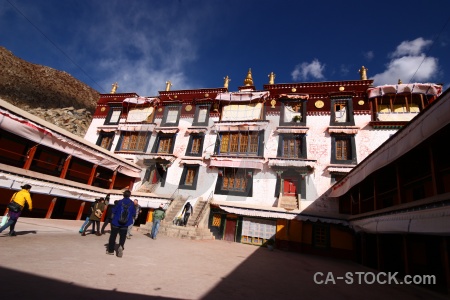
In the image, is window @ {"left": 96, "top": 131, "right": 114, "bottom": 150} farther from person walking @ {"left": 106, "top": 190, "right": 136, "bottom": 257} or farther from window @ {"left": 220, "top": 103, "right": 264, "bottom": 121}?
person walking @ {"left": 106, "top": 190, "right": 136, "bottom": 257}

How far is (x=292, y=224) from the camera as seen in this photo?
14797mm

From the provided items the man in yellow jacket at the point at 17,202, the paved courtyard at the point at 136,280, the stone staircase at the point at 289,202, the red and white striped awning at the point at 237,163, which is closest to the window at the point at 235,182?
the red and white striped awning at the point at 237,163

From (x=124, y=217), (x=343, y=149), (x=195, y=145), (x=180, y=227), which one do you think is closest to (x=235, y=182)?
(x=195, y=145)

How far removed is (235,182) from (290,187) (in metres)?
4.15

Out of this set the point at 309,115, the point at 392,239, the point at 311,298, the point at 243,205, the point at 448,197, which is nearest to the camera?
the point at 311,298

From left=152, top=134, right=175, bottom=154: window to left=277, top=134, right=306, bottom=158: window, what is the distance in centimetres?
969

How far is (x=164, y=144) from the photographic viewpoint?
69.7 ft

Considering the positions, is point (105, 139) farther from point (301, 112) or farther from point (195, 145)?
point (301, 112)

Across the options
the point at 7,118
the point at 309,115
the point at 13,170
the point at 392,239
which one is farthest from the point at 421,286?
the point at 7,118

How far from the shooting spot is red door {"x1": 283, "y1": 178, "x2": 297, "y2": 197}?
16.5 meters

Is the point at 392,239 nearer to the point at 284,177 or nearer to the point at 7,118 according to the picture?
the point at 284,177

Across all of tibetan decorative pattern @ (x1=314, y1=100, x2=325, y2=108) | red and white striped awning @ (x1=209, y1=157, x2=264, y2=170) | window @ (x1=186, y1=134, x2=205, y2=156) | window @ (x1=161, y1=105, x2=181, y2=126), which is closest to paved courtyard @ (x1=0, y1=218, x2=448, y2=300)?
red and white striped awning @ (x1=209, y1=157, x2=264, y2=170)

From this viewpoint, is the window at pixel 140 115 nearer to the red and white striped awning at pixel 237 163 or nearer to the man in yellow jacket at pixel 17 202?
the red and white striped awning at pixel 237 163

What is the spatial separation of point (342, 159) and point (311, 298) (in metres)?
13.9
